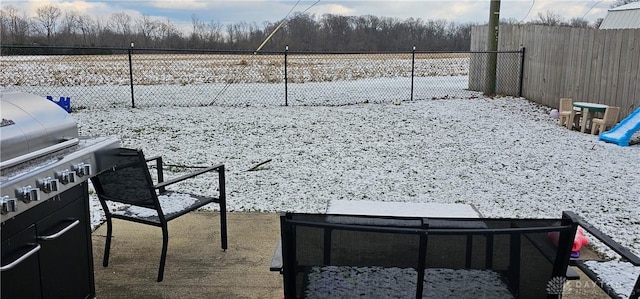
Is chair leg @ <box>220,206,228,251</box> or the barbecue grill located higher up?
the barbecue grill

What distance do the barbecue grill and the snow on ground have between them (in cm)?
166

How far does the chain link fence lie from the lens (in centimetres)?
1164

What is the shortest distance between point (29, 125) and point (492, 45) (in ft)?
37.4

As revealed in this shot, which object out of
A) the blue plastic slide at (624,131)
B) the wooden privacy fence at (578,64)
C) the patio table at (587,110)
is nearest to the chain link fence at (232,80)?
the wooden privacy fence at (578,64)

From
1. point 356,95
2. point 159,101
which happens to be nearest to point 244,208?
point 159,101

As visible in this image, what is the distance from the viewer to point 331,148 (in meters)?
6.75

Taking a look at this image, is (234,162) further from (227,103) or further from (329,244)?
(227,103)

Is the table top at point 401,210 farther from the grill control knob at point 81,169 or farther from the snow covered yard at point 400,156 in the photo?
the grill control knob at point 81,169

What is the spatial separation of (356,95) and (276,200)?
338 inches

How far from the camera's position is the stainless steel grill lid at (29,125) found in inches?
76.7

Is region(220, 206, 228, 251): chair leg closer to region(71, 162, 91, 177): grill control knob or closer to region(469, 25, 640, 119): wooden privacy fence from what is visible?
region(71, 162, 91, 177): grill control knob

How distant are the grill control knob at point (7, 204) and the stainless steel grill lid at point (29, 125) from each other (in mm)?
271

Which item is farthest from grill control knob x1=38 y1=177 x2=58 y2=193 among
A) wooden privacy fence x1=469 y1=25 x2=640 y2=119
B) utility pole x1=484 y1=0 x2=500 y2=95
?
utility pole x1=484 y1=0 x2=500 y2=95

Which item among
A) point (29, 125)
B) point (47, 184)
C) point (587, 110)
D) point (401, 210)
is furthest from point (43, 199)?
point (587, 110)
